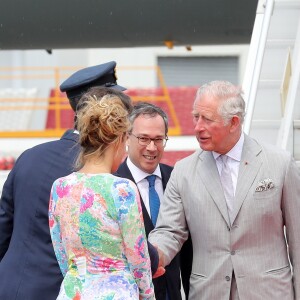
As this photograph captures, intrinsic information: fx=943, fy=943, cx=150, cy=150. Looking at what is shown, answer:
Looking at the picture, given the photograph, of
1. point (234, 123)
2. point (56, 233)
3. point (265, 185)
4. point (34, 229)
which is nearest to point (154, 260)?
point (56, 233)

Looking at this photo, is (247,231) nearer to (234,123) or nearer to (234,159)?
(234,159)

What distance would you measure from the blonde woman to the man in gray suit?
66cm

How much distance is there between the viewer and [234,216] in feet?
12.9

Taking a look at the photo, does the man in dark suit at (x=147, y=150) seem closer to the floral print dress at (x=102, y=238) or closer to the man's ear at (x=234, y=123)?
the man's ear at (x=234, y=123)

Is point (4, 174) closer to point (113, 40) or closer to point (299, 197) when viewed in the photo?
point (113, 40)

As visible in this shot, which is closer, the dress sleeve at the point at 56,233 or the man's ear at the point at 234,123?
the dress sleeve at the point at 56,233

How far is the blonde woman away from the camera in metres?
3.18

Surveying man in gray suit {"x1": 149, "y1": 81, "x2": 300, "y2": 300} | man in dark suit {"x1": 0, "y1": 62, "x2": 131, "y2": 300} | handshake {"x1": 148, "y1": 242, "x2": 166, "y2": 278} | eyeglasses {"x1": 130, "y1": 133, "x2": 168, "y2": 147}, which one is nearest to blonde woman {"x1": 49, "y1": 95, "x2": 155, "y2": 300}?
handshake {"x1": 148, "y1": 242, "x2": 166, "y2": 278}

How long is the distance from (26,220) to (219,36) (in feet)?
14.6

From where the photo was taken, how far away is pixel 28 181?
375cm

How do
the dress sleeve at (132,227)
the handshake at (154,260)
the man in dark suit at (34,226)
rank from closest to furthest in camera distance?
the dress sleeve at (132,227) < the handshake at (154,260) < the man in dark suit at (34,226)

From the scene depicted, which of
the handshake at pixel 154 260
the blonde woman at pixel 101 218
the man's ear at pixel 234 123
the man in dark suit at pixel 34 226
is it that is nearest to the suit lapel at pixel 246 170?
the man's ear at pixel 234 123

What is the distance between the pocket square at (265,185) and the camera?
393 cm

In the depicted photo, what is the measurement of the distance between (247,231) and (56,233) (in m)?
0.92
